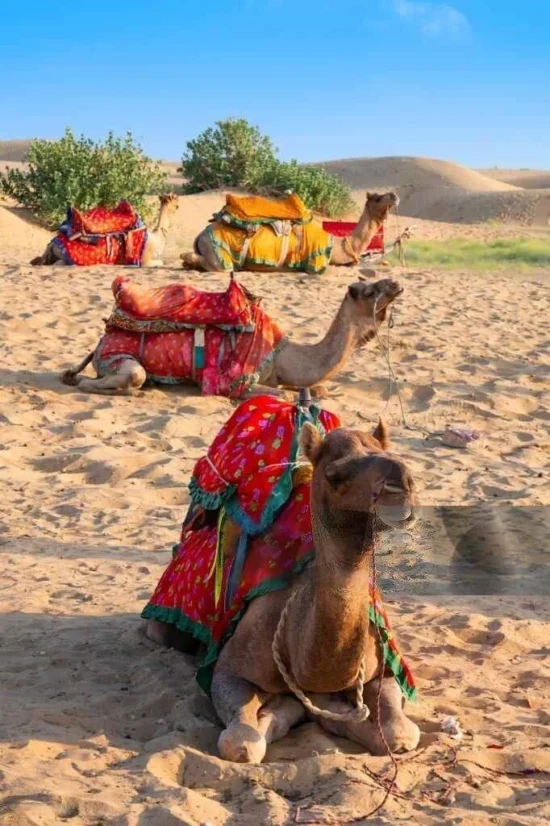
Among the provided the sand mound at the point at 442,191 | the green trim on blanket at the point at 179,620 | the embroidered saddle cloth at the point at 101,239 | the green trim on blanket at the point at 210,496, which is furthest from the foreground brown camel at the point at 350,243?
the sand mound at the point at 442,191

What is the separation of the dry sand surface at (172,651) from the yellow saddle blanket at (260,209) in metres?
3.56

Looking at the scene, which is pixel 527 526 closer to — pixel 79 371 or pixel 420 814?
pixel 420 814

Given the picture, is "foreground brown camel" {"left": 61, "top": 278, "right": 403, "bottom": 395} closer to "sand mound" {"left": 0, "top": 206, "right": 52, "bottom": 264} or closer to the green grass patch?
"sand mound" {"left": 0, "top": 206, "right": 52, "bottom": 264}

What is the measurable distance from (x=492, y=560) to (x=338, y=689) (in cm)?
271

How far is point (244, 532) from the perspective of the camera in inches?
168

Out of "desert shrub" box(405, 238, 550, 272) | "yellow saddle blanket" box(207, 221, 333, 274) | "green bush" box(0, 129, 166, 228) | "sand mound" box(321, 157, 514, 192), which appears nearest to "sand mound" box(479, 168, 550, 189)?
"sand mound" box(321, 157, 514, 192)

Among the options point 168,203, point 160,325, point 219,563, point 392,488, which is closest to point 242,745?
point 219,563

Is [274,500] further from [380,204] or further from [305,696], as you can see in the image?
[380,204]

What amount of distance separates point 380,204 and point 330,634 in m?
12.5

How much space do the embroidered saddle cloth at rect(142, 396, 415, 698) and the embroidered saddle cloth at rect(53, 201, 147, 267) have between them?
1196 cm

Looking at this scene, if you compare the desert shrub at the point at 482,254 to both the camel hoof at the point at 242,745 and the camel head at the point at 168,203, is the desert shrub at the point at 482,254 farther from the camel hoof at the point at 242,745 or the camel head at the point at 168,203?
the camel hoof at the point at 242,745

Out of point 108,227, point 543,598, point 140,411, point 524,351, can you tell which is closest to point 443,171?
point 108,227

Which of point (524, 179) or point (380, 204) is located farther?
point (524, 179)

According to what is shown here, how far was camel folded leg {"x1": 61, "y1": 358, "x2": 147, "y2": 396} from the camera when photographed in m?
9.70
